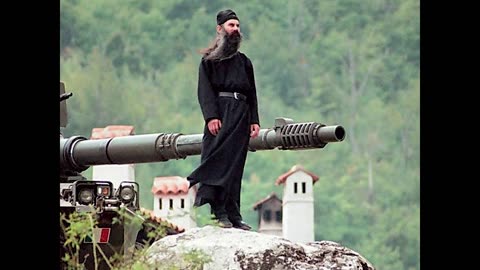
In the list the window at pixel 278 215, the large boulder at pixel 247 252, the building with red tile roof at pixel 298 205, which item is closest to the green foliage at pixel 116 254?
the large boulder at pixel 247 252

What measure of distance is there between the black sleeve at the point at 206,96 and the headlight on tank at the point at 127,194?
28.6 inches

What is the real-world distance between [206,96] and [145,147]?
4.40 ft

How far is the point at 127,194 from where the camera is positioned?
7945 millimetres

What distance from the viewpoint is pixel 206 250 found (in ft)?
22.9

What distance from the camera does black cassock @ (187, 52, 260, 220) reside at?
7.38 m

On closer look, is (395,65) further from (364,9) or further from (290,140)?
(290,140)

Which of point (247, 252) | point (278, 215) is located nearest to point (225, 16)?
point (247, 252)

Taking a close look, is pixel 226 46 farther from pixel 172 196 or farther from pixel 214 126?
pixel 172 196

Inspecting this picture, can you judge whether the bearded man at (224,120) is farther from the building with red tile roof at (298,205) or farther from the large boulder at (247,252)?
the building with red tile roof at (298,205)

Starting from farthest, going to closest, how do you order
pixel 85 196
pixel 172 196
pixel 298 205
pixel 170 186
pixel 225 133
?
pixel 298 205 → pixel 172 196 → pixel 170 186 → pixel 85 196 → pixel 225 133

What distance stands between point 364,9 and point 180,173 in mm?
6341

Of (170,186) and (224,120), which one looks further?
(170,186)

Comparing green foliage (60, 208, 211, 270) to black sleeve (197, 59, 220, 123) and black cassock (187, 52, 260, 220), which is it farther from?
black sleeve (197, 59, 220, 123)

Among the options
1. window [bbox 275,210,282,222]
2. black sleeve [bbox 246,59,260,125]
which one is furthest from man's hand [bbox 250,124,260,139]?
window [bbox 275,210,282,222]
